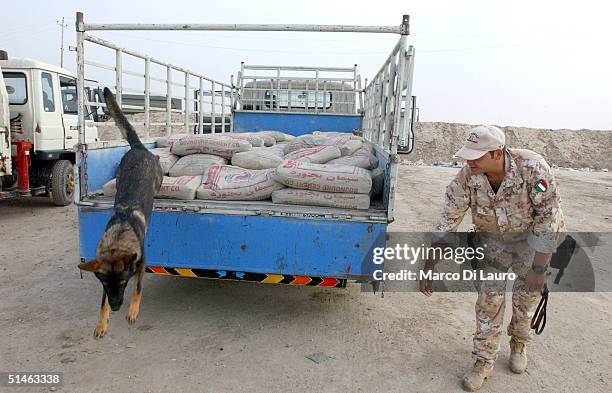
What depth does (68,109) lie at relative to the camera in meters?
7.83

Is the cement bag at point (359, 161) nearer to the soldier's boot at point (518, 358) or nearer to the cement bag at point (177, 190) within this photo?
the cement bag at point (177, 190)

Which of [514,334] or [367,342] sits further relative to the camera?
[367,342]

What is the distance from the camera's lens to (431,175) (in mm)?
15023

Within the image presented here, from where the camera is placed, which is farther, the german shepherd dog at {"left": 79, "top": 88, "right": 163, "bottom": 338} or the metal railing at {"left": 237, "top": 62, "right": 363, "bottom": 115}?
the metal railing at {"left": 237, "top": 62, "right": 363, "bottom": 115}

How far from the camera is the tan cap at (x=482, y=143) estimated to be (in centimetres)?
257

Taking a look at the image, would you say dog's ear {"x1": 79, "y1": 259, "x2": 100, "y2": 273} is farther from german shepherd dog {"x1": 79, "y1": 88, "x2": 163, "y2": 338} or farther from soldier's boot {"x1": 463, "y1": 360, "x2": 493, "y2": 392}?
soldier's boot {"x1": 463, "y1": 360, "x2": 493, "y2": 392}

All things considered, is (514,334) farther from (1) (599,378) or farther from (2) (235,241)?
(2) (235,241)

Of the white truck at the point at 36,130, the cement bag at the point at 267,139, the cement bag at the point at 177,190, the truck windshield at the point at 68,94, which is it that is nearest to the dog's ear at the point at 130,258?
the cement bag at the point at 177,190

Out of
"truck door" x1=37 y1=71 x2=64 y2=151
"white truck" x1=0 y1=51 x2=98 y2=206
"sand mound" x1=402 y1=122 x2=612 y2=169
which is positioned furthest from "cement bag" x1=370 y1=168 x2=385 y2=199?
"sand mound" x1=402 y1=122 x2=612 y2=169

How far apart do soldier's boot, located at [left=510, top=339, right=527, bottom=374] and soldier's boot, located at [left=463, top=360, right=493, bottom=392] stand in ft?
0.62

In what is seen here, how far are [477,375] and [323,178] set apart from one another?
1640 mm

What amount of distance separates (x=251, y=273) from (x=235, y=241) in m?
0.28

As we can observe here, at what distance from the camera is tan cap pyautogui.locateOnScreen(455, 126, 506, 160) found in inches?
Result: 101

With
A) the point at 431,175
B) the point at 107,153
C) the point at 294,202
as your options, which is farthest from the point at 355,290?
Result: the point at 431,175
